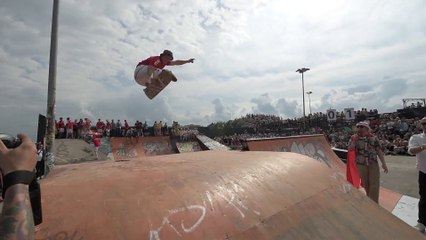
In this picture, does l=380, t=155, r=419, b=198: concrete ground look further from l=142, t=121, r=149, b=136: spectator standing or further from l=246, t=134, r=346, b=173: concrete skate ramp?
l=142, t=121, r=149, b=136: spectator standing

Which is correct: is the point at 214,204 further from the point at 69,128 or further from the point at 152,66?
the point at 69,128

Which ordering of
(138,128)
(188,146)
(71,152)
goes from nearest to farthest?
(71,152)
(188,146)
(138,128)

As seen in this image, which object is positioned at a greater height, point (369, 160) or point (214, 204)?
point (214, 204)

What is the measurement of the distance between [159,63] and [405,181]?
7.61 m

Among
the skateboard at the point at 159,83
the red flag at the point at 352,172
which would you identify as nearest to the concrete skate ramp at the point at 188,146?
the red flag at the point at 352,172

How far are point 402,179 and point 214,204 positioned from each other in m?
9.37

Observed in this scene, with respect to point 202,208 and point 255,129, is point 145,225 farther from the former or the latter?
point 255,129

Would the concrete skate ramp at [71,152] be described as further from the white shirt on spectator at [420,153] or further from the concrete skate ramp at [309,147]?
the white shirt on spectator at [420,153]

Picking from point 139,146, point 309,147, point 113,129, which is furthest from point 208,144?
point 309,147

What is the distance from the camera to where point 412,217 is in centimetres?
593

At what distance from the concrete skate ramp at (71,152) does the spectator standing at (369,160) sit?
1118cm

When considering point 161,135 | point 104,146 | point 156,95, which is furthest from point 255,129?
point 156,95

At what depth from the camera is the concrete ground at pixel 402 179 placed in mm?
8438

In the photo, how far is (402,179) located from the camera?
9867 millimetres
